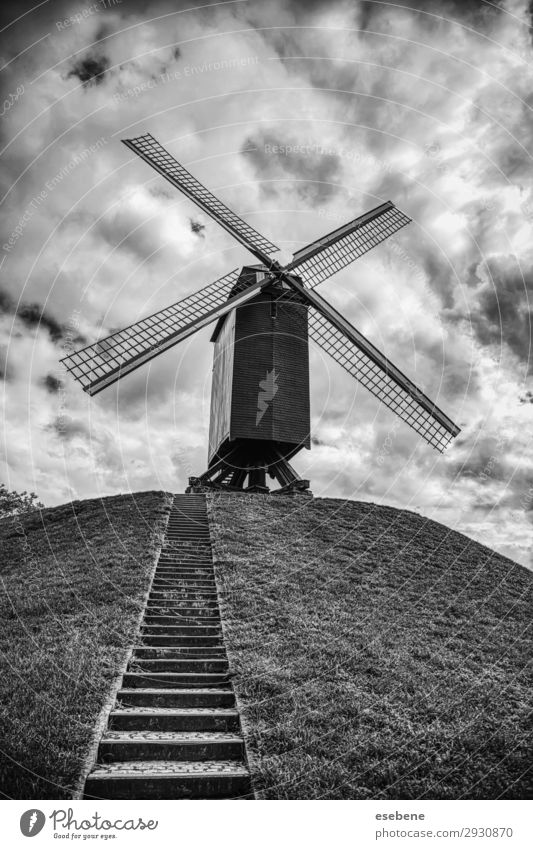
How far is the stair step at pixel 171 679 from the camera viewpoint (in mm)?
7344

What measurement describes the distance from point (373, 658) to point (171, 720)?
4.19 metres

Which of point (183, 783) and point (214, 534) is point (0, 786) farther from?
point (214, 534)

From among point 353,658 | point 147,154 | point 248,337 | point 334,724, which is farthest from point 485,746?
point 147,154

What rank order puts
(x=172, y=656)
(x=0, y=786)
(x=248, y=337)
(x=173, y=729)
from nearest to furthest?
(x=0, y=786), (x=173, y=729), (x=172, y=656), (x=248, y=337)

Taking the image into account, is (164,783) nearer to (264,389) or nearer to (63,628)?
(63,628)

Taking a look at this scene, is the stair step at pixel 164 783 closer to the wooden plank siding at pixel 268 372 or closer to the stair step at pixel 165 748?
the stair step at pixel 165 748

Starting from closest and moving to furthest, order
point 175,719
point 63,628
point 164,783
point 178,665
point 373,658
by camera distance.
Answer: point 164,783
point 175,719
point 178,665
point 373,658
point 63,628

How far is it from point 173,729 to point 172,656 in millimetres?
2180

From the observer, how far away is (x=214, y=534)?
16.1m

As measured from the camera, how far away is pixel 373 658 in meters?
8.94
